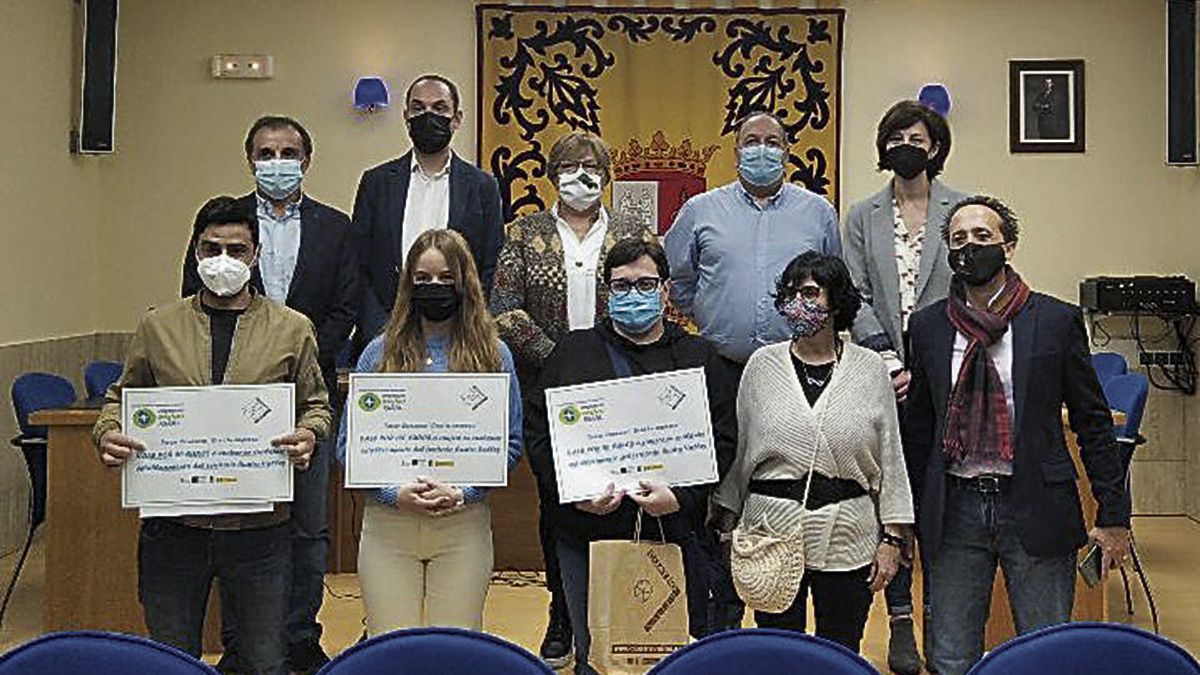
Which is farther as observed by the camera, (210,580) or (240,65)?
(240,65)

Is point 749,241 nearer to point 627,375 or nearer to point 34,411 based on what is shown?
point 627,375

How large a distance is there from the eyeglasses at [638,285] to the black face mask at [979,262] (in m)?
0.74

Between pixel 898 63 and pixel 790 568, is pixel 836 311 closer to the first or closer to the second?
pixel 790 568

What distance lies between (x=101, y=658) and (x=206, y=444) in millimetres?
1165

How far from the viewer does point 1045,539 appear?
3.21m

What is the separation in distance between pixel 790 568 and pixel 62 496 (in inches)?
111

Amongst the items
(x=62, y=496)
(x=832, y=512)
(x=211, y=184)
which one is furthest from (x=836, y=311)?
(x=211, y=184)

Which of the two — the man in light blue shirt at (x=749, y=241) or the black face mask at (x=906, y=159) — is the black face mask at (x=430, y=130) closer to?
the man in light blue shirt at (x=749, y=241)

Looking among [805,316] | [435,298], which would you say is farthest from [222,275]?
Answer: [805,316]

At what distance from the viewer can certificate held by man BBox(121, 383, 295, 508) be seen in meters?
3.28

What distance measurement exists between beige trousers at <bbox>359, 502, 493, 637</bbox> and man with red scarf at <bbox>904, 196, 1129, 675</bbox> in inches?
44.4

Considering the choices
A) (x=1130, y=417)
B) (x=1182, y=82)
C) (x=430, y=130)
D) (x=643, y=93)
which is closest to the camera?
(x=430, y=130)

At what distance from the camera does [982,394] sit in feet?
10.7

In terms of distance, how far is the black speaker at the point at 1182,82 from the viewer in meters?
7.86
